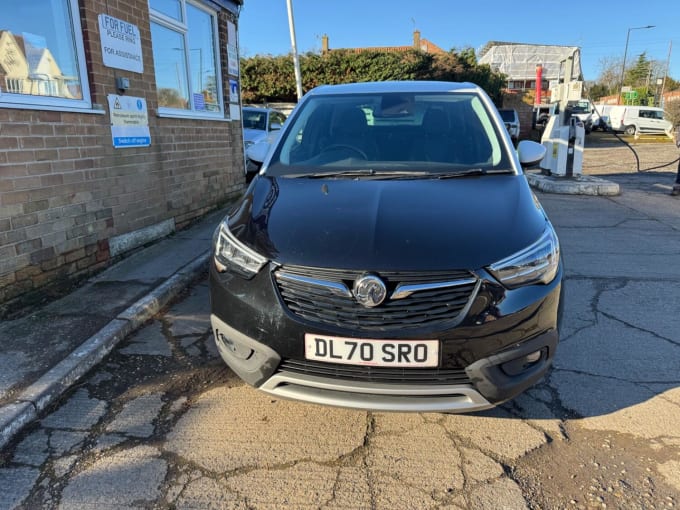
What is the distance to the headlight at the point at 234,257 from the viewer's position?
7.56 ft

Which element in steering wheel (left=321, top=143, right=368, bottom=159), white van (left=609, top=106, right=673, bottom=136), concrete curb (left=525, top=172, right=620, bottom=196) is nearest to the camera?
steering wheel (left=321, top=143, right=368, bottom=159)

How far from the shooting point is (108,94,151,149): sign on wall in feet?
16.1

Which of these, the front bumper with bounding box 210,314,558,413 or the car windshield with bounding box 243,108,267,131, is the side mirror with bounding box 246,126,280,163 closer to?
the front bumper with bounding box 210,314,558,413

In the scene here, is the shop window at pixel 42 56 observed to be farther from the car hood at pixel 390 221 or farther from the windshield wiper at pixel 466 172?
the windshield wiper at pixel 466 172

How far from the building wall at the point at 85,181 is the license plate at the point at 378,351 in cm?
287

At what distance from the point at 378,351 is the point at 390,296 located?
0.78ft

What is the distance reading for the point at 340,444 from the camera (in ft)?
7.97

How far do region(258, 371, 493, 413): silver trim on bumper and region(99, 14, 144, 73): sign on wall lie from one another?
13.7 ft

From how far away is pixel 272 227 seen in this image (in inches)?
97.0

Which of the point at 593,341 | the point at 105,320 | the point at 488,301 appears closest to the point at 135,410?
the point at 105,320

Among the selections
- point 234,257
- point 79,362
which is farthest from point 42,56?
point 234,257

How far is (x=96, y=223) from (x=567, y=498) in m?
4.39

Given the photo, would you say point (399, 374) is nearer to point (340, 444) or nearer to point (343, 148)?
point (340, 444)

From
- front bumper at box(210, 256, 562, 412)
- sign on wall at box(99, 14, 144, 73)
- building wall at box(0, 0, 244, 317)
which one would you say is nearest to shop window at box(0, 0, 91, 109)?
building wall at box(0, 0, 244, 317)
